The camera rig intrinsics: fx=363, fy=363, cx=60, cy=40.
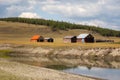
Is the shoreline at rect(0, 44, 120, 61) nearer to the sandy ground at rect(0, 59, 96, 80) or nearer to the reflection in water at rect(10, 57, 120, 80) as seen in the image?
the reflection in water at rect(10, 57, 120, 80)

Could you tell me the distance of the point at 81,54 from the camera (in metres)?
102

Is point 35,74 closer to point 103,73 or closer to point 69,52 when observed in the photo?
point 103,73

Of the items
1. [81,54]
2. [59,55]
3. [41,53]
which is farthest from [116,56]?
[41,53]

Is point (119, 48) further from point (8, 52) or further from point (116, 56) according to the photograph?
point (8, 52)

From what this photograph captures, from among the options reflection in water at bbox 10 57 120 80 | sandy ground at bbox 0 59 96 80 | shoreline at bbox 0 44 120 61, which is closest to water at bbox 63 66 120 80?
reflection in water at bbox 10 57 120 80

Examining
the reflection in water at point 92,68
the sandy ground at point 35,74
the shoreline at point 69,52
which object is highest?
the sandy ground at point 35,74

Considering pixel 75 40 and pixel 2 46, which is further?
pixel 75 40

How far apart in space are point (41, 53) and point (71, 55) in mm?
12174

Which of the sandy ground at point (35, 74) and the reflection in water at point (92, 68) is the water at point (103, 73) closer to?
the reflection in water at point (92, 68)

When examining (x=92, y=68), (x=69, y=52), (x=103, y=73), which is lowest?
(x=69, y=52)

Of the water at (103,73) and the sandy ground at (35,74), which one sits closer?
the sandy ground at (35,74)

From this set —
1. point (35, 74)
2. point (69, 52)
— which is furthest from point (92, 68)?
point (69, 52)

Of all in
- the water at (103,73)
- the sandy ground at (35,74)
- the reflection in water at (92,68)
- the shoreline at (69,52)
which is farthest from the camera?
the shoreline at (69,52)

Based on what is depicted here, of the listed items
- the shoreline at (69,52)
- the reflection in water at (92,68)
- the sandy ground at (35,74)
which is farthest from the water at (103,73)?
the shoreline at (69,52)
